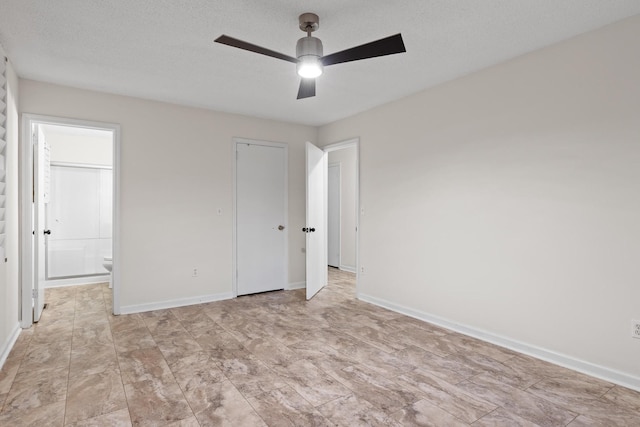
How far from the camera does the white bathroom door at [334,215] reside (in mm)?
6942

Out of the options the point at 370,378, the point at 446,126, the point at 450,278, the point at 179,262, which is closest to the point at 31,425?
the point at 370,378

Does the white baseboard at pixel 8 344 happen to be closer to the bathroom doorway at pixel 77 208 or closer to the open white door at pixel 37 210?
the open white door at pixel 37 210

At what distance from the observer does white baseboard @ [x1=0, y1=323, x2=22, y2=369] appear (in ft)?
8.81

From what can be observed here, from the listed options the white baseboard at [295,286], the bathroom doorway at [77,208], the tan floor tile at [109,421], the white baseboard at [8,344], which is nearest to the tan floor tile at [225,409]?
the tan floor tile at [109,421]

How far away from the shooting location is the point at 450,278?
3504mm

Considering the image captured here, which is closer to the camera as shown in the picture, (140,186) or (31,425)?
(31,425)

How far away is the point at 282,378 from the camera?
2492 millimetres

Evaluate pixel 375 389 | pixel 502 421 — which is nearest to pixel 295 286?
pixel 375 389

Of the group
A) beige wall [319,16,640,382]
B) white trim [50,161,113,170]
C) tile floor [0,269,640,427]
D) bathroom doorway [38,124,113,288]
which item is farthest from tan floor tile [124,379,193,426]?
white trim [50,161,113,170]

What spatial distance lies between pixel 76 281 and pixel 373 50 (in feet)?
18.8

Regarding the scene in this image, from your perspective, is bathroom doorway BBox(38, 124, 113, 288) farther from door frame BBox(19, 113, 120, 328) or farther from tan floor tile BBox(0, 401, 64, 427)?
tan floor tile BBox(0, 401, 64, 427)

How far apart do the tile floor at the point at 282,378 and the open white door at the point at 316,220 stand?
3.28 ft

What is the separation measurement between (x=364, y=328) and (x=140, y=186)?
2.93m

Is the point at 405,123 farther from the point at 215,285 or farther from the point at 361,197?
the point at 215,285
